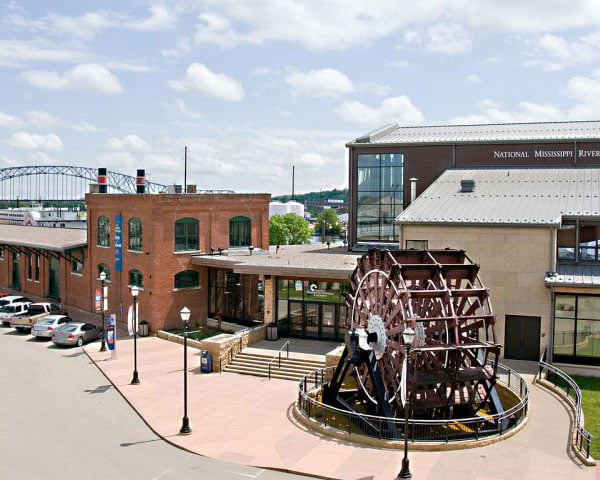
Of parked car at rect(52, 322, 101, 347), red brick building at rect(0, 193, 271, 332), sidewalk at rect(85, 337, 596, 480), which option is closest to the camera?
sidewalk at rect(85, 337, 596, 480)

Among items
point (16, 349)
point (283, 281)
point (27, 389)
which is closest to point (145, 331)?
point (16, 349)

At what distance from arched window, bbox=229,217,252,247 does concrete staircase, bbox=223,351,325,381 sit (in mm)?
13428

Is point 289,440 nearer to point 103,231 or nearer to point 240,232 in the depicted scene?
point 240,232

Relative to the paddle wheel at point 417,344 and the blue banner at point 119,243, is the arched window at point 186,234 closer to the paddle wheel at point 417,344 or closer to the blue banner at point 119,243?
the blue banner at point 119,243

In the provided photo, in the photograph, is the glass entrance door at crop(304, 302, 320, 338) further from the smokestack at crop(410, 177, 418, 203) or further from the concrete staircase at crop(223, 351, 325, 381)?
the smokestack at crop(410, 177, 418, 203)

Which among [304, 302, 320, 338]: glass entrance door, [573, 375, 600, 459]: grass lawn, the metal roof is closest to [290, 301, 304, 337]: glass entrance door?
[304, 302, 320, 338]: glass entrance door

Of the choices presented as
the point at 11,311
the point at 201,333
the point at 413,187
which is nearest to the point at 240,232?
the point at 201,333

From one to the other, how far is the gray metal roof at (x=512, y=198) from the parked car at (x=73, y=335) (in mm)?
17841

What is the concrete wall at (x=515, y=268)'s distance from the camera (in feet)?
94.5

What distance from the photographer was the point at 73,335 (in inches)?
1382

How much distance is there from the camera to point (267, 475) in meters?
17.9

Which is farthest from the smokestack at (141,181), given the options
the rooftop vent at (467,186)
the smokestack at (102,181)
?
the rooftop vent at (467,186)

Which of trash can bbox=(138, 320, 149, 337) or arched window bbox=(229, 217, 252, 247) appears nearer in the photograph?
trash can bbox=(138, 320, 149, 337)

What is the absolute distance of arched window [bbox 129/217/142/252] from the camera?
130 feet
